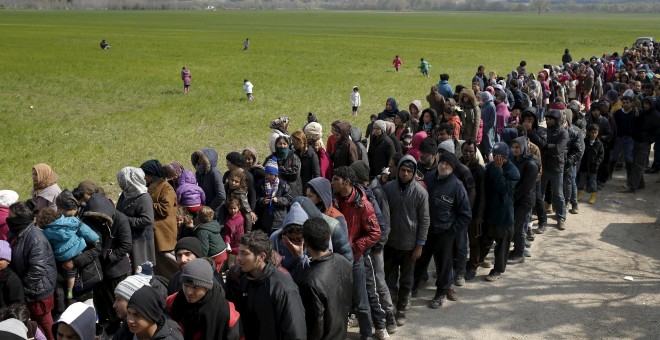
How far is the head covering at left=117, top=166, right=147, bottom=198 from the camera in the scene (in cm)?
648

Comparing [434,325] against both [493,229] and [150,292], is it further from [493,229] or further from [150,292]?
[150,292]

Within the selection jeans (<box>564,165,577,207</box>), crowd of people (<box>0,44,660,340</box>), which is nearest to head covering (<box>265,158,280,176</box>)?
crowd of people (<box>0,44,660,340</box>)

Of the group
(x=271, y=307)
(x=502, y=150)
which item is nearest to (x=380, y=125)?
(x=502, y=150)

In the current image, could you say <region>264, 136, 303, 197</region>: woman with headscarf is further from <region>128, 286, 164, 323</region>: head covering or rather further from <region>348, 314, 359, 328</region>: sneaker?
<region>128, 286, 164, 323</region>: head covering

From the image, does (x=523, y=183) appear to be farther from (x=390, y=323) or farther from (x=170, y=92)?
(x=170, y=92)

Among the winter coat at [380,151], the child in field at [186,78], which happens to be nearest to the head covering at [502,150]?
the winter coat at [380,151]

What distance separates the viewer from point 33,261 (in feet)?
18.4

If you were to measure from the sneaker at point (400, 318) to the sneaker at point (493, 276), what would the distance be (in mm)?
1647

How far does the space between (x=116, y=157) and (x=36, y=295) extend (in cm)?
1074

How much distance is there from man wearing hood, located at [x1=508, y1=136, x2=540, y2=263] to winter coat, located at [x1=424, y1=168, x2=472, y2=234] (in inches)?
58.2

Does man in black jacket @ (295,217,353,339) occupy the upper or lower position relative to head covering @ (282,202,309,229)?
lower

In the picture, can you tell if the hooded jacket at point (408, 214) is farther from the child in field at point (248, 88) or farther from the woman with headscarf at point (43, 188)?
the child in field at point (248, 88)

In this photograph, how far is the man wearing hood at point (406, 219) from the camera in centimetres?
664

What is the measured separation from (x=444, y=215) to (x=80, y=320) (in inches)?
168
